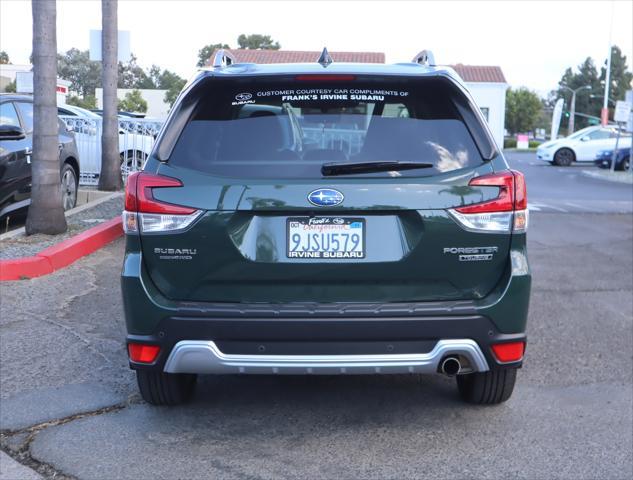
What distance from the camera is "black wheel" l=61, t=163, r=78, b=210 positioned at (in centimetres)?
1109

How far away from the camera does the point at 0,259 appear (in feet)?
25.9

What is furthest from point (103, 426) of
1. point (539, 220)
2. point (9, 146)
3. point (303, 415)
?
point (539, 220)

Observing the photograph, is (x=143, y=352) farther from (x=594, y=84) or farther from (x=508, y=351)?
(x=594, y=84)

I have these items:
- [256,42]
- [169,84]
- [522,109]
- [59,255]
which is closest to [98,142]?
[59,255]

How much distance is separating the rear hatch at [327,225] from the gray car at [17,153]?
6045mm

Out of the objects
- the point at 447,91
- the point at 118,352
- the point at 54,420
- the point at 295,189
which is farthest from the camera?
the point at 118,352

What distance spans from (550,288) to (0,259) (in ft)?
17.7

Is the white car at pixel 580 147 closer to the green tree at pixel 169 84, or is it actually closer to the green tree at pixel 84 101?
the green tree at pixel 169 84

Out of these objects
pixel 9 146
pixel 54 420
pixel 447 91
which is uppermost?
pixel 447 91

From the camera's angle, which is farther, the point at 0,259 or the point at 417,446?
the point at 0,259

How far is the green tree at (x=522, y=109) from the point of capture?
10169 cm

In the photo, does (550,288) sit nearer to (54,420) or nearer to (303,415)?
(303,415)

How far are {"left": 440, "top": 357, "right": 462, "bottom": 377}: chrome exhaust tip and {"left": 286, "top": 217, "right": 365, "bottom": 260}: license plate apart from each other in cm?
66

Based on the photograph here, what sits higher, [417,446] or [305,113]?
[305,113]
